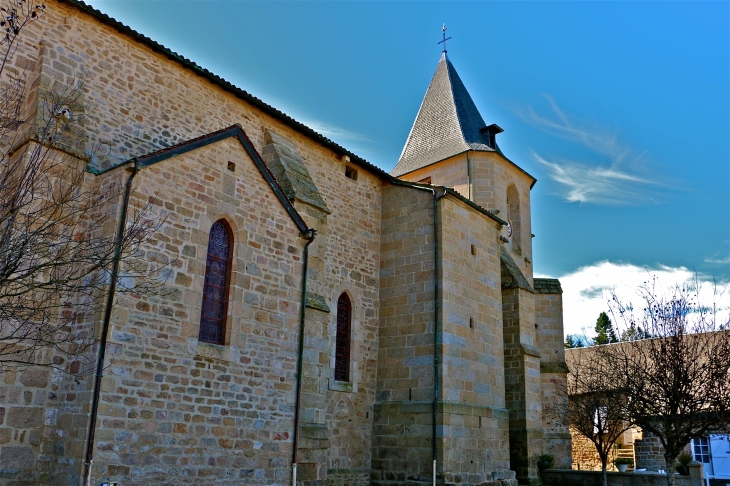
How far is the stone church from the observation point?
8703 millimetres

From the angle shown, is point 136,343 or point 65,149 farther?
point 65,149

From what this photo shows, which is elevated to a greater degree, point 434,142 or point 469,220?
point 434,142

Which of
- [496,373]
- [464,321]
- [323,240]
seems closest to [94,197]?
[323,240]

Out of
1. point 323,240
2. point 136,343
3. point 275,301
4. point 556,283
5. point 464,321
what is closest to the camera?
point 136,343

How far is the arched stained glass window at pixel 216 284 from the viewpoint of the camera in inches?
395

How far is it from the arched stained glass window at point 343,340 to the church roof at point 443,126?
29.4ft

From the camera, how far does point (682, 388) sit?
13.3 meters

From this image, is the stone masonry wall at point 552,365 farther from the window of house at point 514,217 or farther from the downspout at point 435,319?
the downspout at point 435,319

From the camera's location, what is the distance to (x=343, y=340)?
48.7 ft

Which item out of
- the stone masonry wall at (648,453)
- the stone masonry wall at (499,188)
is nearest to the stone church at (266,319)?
the stone masonry wall at (499,188)

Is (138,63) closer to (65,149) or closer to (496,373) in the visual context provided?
(65,149)

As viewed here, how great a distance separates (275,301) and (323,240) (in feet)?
7.34

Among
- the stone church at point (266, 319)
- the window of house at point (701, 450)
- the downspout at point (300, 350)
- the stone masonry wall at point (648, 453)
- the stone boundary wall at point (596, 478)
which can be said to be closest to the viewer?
the stone church at point (266, 319)

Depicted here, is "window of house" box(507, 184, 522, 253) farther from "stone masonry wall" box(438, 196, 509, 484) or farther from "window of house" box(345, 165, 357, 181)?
"window of house" box(345, 165, 357, 181)
